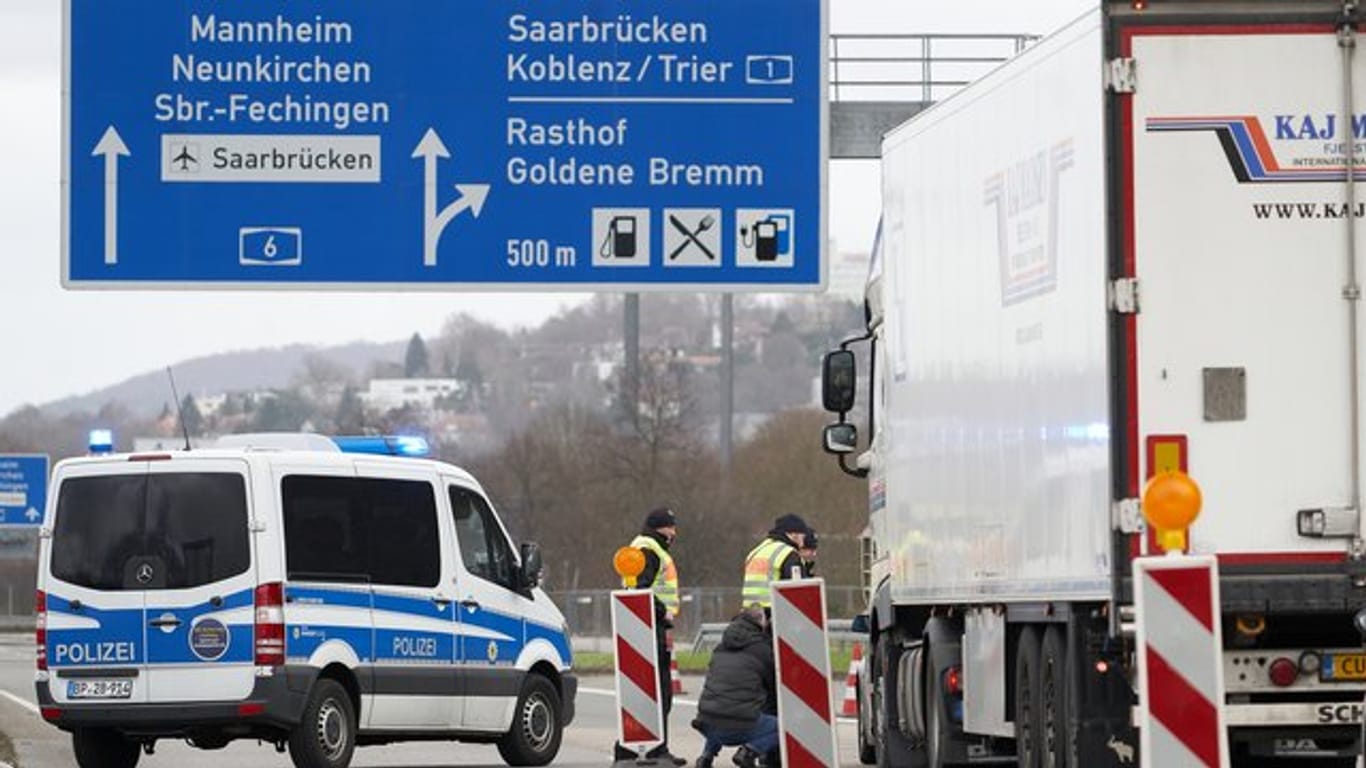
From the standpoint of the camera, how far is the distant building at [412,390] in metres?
164

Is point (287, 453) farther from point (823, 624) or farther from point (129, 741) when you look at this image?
point (823, 624)

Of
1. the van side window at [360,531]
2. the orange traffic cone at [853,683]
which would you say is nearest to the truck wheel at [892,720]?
the orange traffic cone at [853,683]

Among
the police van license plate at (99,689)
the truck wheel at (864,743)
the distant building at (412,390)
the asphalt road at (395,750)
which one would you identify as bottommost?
the asphalt road at (395,750)

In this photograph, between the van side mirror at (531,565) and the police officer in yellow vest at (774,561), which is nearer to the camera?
the police officer in yellow vest at (774,561)

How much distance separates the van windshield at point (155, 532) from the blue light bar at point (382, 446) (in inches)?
67.7

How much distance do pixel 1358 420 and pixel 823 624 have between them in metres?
2.47

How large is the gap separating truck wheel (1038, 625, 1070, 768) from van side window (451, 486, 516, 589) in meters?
7.04

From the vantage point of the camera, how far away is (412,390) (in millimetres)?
174750

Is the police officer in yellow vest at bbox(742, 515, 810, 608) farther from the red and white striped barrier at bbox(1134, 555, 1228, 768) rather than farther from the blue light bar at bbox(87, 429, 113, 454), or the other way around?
the red and white striped barrier at bbox(1134, 555, 1228, 768)

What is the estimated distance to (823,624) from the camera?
50.9ft

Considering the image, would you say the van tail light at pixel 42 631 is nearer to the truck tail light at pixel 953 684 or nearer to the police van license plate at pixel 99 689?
the police van license plate at pixel 99 689

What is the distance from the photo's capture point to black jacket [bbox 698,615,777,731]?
20172 millimetres

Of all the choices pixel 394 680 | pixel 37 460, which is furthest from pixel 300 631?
pixel 37 460

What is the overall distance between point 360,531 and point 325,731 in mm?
1297
